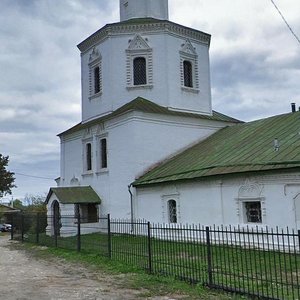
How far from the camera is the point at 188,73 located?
24625 millimetres

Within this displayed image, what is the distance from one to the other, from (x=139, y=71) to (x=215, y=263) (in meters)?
15.4

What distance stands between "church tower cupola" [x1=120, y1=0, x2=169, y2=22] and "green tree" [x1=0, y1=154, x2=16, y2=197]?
19.9m

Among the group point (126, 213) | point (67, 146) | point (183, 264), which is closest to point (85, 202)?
point (126, 213)

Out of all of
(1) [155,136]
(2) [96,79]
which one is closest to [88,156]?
(2) [96,79]

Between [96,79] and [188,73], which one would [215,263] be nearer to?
[188,73]

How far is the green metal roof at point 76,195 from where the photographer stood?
22220mm

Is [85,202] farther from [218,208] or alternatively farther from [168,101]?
[218,208]

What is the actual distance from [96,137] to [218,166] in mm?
9675

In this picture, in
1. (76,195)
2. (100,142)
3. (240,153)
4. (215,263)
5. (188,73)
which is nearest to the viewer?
(215,263)

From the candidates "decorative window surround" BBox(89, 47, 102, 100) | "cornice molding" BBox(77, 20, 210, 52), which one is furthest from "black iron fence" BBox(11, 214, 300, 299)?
"cornice molding" BBox(77, 20, 210, 52)

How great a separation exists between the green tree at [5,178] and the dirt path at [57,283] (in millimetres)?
26323

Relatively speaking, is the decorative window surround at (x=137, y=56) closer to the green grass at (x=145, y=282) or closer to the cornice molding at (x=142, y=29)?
the cornice molding at (x=142, y=29)

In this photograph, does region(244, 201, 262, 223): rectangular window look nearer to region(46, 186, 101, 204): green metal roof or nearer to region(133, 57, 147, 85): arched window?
region(46, 186, 101, 204): green metal roof

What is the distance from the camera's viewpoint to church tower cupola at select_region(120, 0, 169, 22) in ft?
83.9
